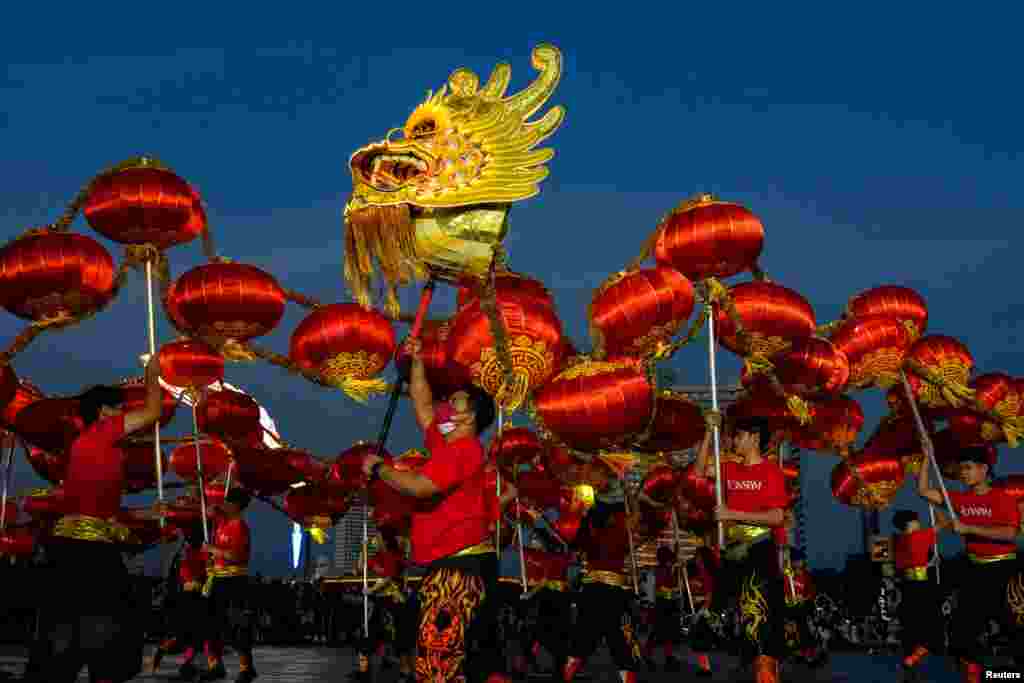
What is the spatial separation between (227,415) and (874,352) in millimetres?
6522

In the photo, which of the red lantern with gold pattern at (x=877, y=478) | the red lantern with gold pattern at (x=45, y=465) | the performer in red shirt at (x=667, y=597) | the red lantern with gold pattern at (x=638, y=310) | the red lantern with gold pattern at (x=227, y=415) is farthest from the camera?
the performer in red shirt at (x=667, y=597)

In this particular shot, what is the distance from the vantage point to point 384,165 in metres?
5.59

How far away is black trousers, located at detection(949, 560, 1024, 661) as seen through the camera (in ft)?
26.6

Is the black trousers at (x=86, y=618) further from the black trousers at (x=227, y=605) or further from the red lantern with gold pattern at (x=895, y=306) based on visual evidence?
the red lantern with gold pattern at (x=895, y=306)

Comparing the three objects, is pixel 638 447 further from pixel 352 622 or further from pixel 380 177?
pixel 352 622

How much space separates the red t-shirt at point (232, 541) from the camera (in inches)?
425

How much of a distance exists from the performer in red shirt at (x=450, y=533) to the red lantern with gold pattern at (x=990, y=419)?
8.35 meters

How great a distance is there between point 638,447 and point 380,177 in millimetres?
5804

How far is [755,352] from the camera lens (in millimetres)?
9477

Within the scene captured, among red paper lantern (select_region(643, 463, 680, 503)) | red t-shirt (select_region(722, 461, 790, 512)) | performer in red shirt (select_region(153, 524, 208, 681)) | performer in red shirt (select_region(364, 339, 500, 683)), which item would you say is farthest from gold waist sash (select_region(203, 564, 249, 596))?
performer in red shirt (select_region(364, 339, 500, 683))

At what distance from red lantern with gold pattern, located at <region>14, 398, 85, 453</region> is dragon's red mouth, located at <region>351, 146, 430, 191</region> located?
700 cm

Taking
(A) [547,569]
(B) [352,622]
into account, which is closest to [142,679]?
(A) [547,569]

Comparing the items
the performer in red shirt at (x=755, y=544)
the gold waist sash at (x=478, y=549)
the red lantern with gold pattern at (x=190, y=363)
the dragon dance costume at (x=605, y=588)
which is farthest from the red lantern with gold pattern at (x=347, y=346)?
the gold waist sash at (x=478, y=549)

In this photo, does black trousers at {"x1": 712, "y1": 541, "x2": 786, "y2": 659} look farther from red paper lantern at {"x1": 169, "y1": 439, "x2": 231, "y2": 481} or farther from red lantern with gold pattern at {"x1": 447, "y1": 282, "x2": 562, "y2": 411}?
red paper lantern at {"x1": 169, "y1": 439, "x2": 231, "y2": 481}
